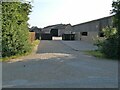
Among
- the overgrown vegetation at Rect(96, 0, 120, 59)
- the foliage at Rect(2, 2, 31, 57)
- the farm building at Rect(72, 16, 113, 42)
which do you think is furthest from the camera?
the farm building at Rect(72, 16, 113, 42)

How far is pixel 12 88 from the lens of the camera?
8.55 meters

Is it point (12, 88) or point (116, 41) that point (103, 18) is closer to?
point (116, 41)

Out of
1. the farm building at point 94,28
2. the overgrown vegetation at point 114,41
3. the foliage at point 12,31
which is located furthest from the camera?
the farm building at point 94,28

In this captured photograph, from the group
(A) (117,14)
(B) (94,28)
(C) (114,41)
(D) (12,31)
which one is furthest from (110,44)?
(B) (94,28)

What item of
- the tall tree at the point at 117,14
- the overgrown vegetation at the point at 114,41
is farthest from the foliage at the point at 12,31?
the tall tree at the point at 117,14

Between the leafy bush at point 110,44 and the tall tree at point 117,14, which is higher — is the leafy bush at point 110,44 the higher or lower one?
the lower one

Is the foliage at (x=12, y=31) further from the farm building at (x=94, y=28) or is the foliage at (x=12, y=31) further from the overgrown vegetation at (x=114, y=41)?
the farm building at (x=94, y=28)

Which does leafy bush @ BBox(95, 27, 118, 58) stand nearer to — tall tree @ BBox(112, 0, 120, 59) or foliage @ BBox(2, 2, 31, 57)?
tall tree @ BBox(112, 0, 120, 59)

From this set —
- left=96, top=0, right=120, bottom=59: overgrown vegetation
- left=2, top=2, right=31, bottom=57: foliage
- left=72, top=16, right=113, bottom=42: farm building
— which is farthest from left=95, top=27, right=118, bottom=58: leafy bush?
left=72, top=16, right=113, bottom=42: farm building

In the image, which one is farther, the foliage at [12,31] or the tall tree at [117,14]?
the tall tree at [117,14]

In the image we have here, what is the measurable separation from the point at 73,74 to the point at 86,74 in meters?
0.62

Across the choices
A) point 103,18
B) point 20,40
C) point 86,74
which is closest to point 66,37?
point 103,18

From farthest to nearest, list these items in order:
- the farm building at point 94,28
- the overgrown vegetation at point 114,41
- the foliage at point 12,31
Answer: the farm building at point 94,28, the overgrown vegetation at point 114,41, the foliage at point 12,31

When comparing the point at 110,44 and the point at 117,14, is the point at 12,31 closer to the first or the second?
the point at 110,44
